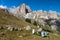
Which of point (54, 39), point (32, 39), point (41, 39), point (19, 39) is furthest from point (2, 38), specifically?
point (54, 39)

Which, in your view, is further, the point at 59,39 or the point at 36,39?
the point at 59,39

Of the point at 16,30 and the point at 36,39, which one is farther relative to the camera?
the point at 16,30

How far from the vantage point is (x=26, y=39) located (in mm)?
50719

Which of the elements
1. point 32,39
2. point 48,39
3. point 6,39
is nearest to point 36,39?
point 32,39

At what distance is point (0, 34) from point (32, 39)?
11.1 meters

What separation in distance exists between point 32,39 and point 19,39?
415 centimetres

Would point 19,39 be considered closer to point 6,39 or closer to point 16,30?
point 6,39

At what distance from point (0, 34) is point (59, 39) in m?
21.3

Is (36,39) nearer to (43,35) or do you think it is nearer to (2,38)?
(43,35)

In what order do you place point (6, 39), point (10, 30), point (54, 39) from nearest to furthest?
point (6, 39) < point (54, 39) < point (10, 30)

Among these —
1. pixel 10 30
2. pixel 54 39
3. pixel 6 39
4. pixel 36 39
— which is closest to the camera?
pixel 6 39

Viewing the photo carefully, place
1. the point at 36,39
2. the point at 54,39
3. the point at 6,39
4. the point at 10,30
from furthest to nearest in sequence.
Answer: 1. the point at 10,30
2. the point at 54,39
3. the point at 36,39
4. the point at 6,39

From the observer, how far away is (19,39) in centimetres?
5053

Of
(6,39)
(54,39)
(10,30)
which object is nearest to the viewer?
(6,39)
